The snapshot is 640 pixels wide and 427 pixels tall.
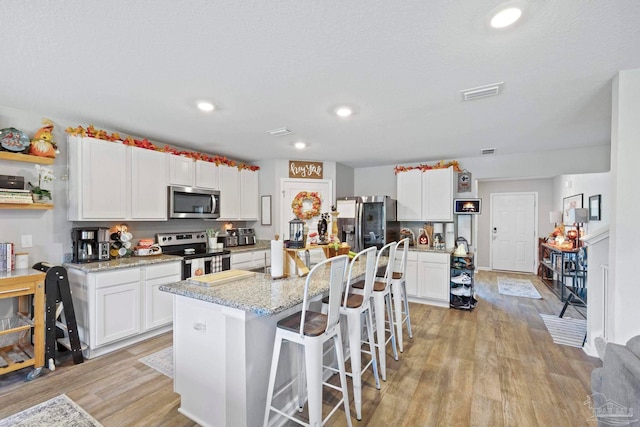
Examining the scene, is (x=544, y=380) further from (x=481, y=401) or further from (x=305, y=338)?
(x=305, y=338)

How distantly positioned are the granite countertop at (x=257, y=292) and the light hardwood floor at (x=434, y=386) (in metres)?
0.89

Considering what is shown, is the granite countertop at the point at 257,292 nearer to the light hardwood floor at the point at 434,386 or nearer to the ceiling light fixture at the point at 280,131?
the light hardwood floor at the point at 434,386

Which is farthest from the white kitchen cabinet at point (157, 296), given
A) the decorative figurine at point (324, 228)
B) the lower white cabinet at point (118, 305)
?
the decorative figurine at point (324, 228)

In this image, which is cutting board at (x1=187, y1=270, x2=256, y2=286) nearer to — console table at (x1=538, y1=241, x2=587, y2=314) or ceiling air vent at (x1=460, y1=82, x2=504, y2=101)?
ceiling air vent at (x1=460, y1=82, x2=504, y2=101)

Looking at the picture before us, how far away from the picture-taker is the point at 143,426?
1910mm

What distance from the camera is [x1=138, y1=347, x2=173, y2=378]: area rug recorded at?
2.60m

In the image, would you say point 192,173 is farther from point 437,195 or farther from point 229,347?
point 437,195

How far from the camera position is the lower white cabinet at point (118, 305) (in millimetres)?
2785

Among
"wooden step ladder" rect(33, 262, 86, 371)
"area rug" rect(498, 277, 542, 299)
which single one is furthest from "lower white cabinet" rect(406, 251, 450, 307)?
"wooden step ladder" rect(33, 262, 86, 371)

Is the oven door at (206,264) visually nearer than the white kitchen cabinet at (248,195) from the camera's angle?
Yes

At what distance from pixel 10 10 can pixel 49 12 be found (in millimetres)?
187

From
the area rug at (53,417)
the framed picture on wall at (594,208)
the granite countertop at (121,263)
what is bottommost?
the area rug at (53,417)

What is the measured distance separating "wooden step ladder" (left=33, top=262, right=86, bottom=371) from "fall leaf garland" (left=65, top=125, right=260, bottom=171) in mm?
1353

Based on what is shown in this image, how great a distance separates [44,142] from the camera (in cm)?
283
